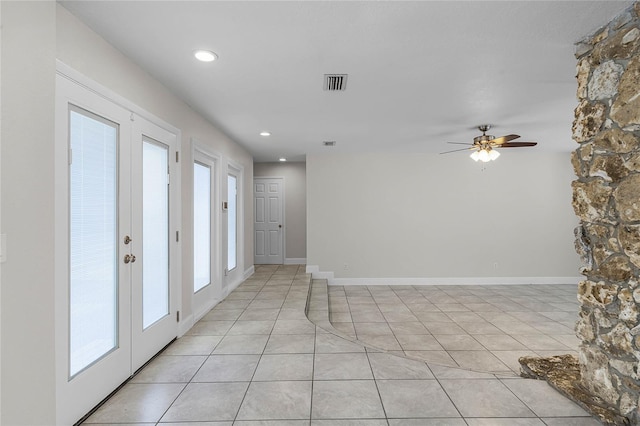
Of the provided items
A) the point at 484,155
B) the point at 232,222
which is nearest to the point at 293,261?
the point at 232,222

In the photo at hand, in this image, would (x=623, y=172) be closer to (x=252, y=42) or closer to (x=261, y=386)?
(x=252, y=42)

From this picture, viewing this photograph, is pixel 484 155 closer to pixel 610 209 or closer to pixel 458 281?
pixel 610 209

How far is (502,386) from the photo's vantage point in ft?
7.42

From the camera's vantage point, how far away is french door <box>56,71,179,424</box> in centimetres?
184

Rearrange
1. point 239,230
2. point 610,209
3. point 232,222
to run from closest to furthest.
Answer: point 610,209
point 232,222
point 239,230

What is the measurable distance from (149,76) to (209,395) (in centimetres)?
253

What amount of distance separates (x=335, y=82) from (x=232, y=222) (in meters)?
3.39

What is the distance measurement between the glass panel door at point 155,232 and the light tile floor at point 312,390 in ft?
1.49

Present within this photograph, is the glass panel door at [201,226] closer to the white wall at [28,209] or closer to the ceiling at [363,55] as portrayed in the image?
the ceiling at [363,55]

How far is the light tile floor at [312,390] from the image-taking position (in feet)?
6.34

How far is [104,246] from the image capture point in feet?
7.21

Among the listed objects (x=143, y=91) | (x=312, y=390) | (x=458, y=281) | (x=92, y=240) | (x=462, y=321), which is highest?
(x=143, y=91)

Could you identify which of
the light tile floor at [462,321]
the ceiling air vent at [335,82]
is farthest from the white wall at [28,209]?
the light tile floor at [462,321]

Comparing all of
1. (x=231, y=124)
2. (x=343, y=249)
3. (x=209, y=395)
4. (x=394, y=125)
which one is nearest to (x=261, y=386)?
(x=209, y=395)
